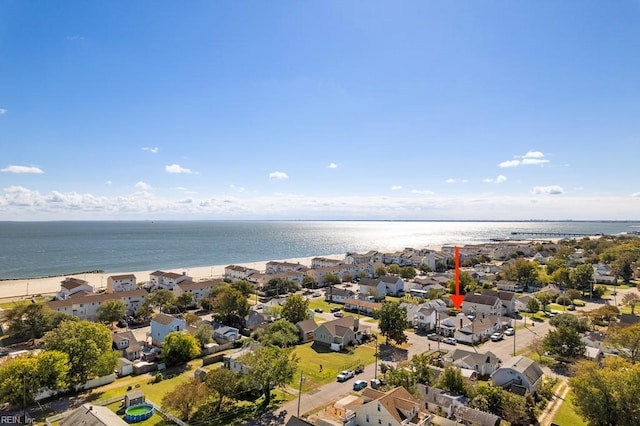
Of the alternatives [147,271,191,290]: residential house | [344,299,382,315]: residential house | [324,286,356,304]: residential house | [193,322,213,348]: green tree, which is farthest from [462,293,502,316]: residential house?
[147,271,191,290]: residential house

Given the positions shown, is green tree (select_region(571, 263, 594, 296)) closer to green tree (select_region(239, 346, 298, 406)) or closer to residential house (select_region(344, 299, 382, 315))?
residential house (select_region(344, 299, 382, 315))

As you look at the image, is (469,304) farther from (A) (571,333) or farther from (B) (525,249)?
(B) (525,249)

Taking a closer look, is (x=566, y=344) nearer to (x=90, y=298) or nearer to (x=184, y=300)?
(x=184, y=300)

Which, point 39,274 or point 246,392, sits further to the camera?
point 39,274

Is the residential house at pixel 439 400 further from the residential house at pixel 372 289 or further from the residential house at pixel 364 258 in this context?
the residential house at pixel 364 258

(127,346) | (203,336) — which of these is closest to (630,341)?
(203,336)

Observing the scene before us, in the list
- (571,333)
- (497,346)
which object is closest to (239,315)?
(497,346)
